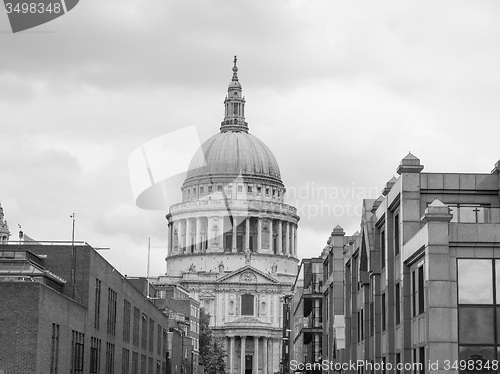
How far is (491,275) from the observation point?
1533 inches

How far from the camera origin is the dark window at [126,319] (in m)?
77.2

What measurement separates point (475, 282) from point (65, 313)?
22.0 meters

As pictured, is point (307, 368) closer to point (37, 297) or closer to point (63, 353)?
point (63, 353)

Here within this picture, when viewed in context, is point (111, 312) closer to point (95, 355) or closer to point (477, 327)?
point (95, 355)

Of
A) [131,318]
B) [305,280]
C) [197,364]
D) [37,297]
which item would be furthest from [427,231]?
[197,364]

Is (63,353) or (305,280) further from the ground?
(305,280)

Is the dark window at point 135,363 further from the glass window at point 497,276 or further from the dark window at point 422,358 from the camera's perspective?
the glass window at point 497,276

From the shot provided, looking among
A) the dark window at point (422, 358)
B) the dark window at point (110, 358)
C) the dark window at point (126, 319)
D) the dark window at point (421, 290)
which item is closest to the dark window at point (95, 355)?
the dark window at point (110, 358)

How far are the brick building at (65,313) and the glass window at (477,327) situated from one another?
18.3 meters

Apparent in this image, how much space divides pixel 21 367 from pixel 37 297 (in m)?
2.96

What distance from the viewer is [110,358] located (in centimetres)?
7119

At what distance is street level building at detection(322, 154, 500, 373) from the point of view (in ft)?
126

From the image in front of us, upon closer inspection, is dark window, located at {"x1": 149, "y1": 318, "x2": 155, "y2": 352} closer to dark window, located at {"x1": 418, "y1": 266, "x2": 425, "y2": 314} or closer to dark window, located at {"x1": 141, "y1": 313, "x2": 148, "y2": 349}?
dark window, located at {"x1": 141, "y1": 313, "x2": 148, "y2": 349}

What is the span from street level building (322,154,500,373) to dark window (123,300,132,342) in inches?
867
